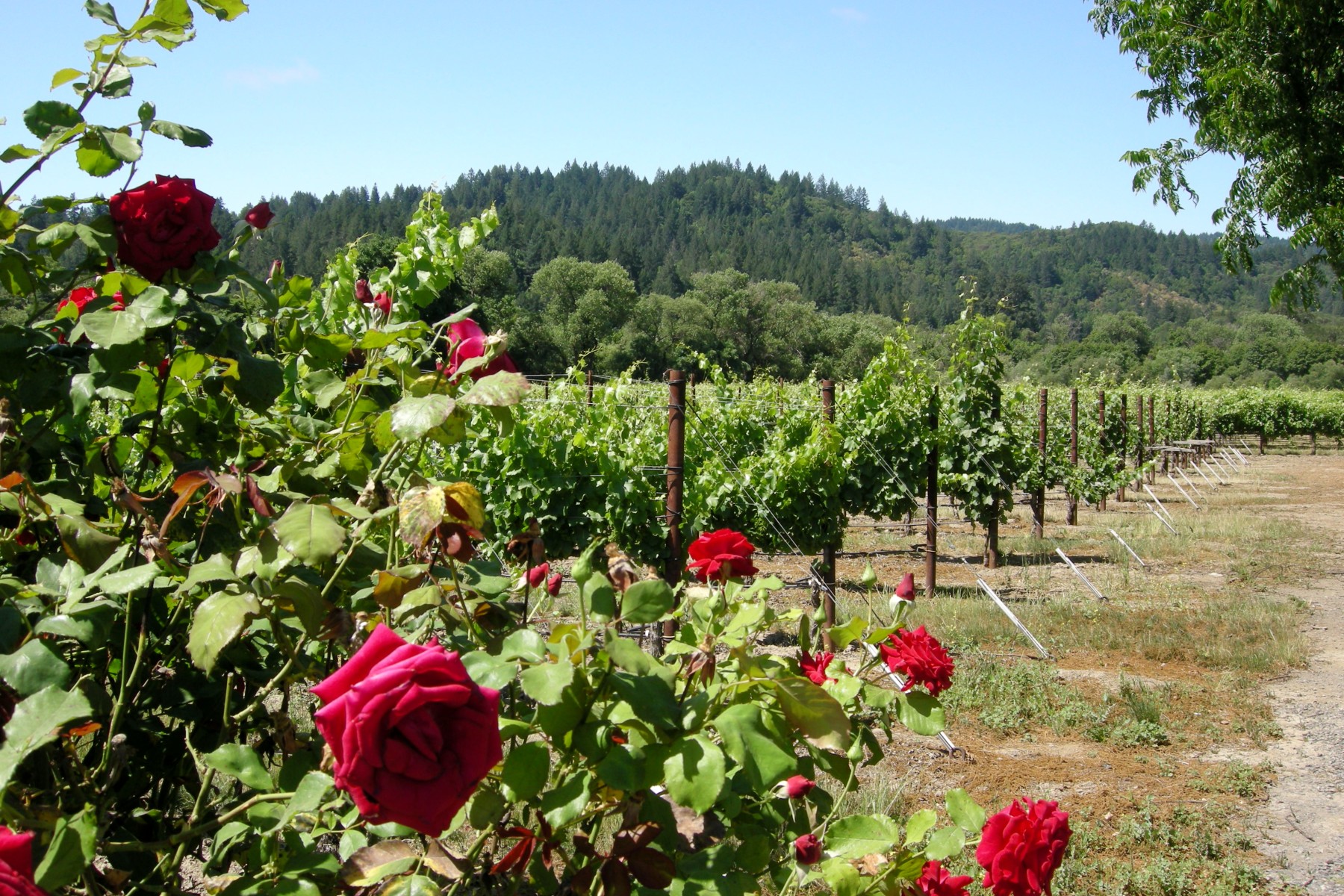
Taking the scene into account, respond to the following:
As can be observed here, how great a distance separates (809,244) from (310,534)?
117596 millimetres

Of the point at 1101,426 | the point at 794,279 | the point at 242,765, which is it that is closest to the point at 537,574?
the point at 242,765

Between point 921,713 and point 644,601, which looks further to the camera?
point 921,713

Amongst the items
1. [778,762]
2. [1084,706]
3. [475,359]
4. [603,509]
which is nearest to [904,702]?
[778,762]

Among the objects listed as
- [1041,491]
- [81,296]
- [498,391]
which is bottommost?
[1041,491]

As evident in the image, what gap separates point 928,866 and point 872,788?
2.74 metres

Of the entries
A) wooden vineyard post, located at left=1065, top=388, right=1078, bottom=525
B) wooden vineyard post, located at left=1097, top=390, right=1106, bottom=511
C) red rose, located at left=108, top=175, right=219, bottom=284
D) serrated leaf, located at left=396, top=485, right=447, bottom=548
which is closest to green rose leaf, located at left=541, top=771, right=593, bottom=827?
serrated leaf, located at left=396, top=485, right=447, bottom=548

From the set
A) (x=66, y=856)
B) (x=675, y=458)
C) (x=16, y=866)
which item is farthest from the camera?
(x=675, y=458)

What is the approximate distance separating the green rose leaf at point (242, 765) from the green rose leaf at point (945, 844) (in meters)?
0.67

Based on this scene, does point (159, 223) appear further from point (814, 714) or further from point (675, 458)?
point (675, 458)

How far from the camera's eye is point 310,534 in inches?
31.5

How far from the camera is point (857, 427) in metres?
8.50

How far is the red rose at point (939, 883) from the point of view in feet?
3.61

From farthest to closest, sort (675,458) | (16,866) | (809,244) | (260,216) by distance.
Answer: (809,244) < (675,458) < (260,216) < (16,866)

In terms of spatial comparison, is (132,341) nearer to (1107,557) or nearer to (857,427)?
(857,427)
